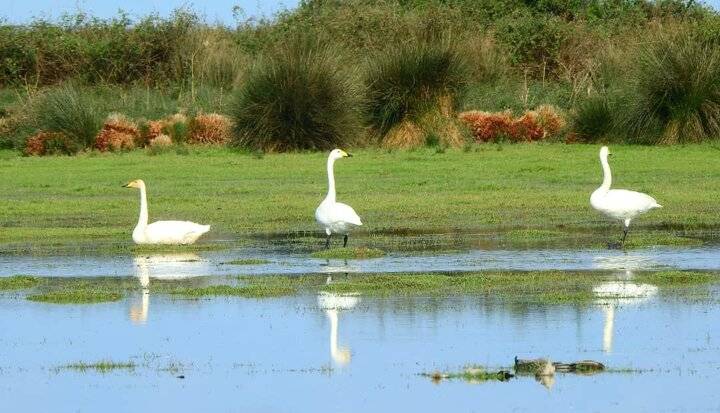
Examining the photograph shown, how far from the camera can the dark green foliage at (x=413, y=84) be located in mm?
35375

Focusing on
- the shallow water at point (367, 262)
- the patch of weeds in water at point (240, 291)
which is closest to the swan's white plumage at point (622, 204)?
the shallow water at point (367, 262)

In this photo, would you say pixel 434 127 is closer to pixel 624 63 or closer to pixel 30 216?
pixel 624 63

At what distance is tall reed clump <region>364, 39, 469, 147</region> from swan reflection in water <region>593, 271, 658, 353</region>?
2039cm

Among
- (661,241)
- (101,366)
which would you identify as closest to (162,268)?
(101,366)

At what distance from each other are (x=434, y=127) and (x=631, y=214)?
16.3m

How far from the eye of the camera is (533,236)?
19625 mm

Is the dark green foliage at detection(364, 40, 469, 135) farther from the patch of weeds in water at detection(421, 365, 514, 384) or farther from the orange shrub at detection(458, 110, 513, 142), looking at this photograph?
the patch of weeds in water at detection(421, 365, 514, 384)

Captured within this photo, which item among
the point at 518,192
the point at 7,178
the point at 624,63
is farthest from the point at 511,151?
Result: the point at 7,178

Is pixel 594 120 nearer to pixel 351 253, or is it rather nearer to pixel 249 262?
pixel 351 253

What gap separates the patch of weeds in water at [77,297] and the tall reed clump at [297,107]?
19238 millimetres

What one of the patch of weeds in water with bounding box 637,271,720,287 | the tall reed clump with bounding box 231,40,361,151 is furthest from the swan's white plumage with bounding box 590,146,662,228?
the tall reed clump with bounding box 231,40,361,151

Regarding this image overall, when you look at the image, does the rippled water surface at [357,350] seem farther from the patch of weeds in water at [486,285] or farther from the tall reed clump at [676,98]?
the tall reed clump at [676,98]

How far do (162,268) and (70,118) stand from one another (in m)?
19.4

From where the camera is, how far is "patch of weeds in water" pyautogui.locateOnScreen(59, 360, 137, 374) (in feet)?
37.2
